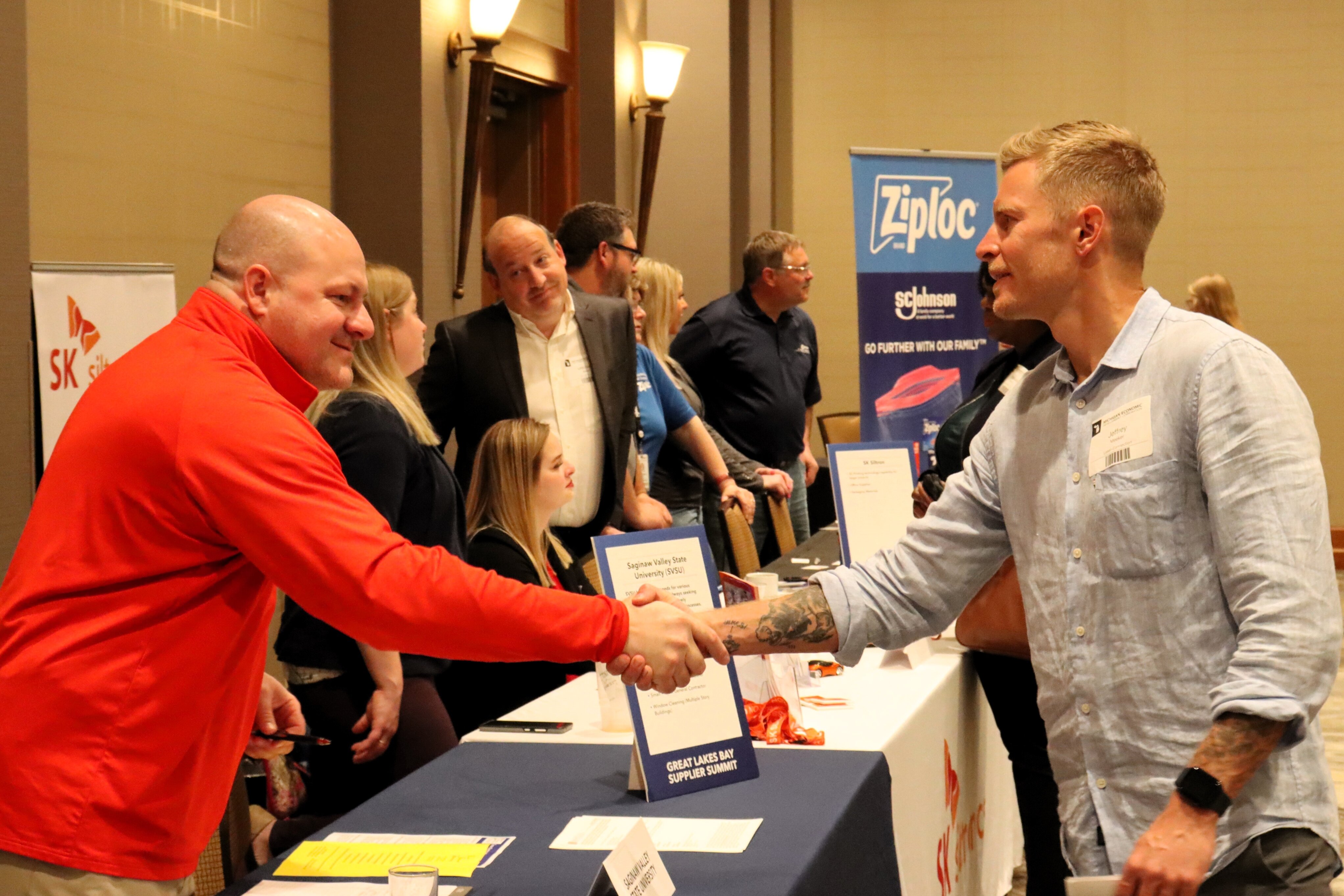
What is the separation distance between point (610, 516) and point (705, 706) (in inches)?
76.2

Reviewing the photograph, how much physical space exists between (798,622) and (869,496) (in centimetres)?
173

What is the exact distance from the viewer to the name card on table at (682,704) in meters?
1.99

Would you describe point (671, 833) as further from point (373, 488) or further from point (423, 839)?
point (373, 488)

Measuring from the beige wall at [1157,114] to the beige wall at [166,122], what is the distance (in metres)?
5.24

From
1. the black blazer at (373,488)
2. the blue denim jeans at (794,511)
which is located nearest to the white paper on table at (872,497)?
the black blazer at (373,488)

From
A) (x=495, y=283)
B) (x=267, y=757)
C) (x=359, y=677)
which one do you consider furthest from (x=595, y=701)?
(x=495, y=283)

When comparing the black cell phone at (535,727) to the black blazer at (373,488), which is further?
the black blazer at (373,488)

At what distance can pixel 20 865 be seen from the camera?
153cm

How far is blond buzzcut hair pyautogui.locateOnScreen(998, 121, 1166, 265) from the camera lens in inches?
68.2

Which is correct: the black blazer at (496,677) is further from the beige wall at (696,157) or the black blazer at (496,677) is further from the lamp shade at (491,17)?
the beige wall at (696,157)

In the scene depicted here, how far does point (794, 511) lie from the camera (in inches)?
233

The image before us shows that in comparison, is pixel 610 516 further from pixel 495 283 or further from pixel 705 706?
pixel 705 706

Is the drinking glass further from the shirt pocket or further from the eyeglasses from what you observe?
the eyeglasses

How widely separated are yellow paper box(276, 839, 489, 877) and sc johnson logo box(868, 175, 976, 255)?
12.7 feet
